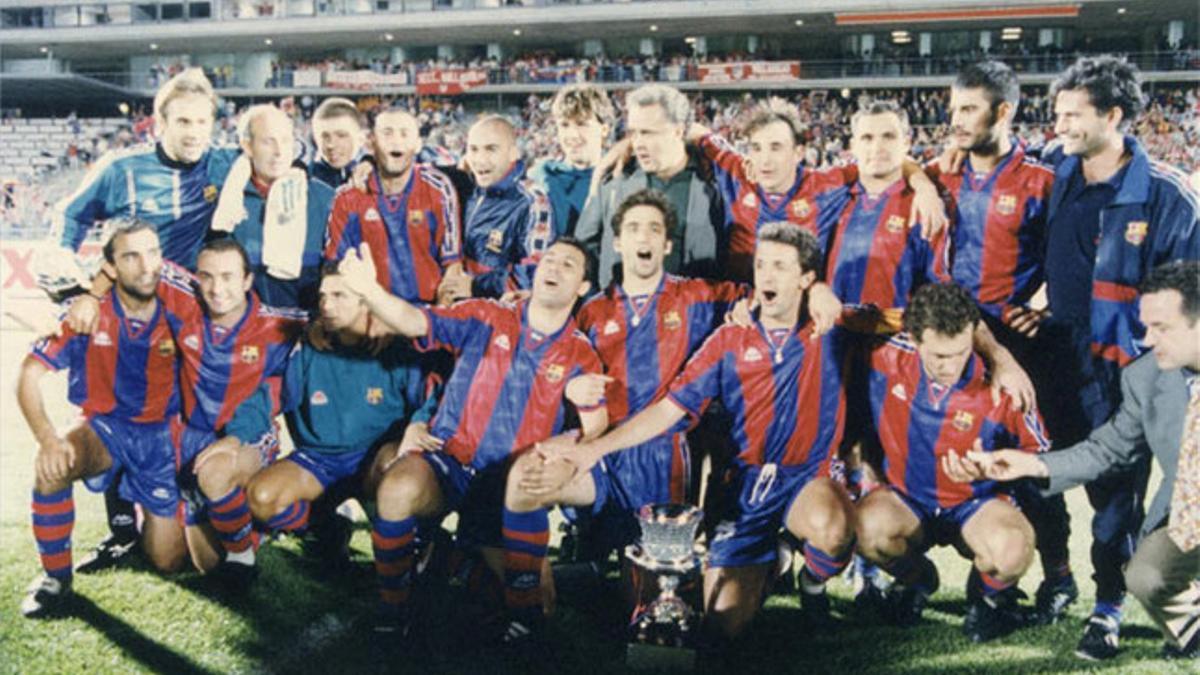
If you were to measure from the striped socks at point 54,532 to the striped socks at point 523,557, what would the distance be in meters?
1.54

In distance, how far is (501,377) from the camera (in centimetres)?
304

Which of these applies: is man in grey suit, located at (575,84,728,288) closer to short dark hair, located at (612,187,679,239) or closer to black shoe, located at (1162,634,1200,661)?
short dark hair, located at (612,187,679,239)

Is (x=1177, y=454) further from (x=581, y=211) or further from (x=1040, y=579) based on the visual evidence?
(x=581, y=211)

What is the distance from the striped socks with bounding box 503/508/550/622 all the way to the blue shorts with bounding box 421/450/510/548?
0.46 feet

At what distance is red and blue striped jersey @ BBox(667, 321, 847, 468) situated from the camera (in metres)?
2.89

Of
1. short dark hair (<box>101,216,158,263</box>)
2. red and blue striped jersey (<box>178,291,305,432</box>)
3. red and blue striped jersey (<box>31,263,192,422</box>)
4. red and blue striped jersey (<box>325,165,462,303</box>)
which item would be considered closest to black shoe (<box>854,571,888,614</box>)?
red and blue striped jersey (<box>325,165,462,303</box>)

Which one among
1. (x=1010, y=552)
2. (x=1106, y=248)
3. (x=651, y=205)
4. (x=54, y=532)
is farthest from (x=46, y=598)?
(x=1106, y=248)

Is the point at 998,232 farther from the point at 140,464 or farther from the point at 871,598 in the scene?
the point at 140,464

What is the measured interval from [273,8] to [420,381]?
231 cm

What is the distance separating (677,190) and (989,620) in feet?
5.74

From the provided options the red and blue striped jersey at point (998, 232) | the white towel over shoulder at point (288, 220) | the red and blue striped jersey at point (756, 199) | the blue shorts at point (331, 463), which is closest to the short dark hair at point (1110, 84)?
the red and blue striped jersey at point (998, 232)

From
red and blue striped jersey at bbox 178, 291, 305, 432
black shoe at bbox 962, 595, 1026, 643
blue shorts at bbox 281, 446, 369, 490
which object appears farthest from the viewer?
red and blue striped jersey at bbox 178, 291, 305, 432

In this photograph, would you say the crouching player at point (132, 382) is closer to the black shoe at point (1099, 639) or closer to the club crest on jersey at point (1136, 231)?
the black shoe at point (1099, 639)

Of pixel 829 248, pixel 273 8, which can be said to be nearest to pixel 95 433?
pixel 273 8
